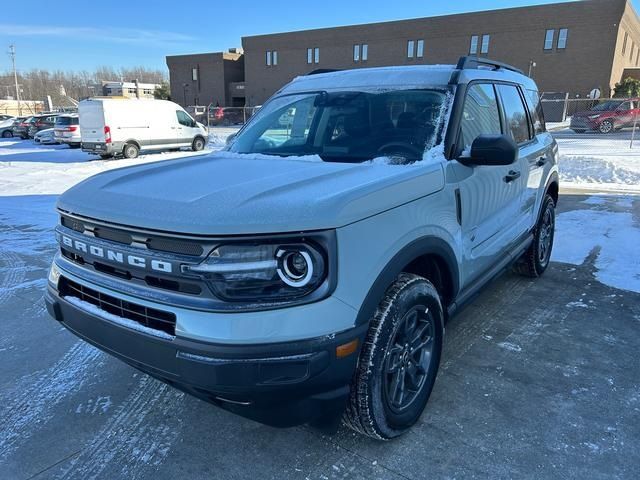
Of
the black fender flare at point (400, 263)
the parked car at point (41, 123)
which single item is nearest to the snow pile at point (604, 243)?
the black fender flare at point (400, 263)

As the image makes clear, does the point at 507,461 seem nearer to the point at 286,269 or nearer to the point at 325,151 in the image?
the point at 286,269

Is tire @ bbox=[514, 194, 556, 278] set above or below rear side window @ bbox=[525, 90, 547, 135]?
below

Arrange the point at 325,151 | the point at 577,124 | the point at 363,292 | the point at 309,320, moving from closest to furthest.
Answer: the point at 309,320 → the point at 363,292 → the point at 325,151 → the point at 577,124

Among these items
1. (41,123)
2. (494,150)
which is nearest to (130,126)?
(41,123)

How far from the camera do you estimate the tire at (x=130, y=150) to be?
1803 cm

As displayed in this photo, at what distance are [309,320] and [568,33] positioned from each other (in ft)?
153

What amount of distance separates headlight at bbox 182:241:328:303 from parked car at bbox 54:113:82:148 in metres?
22.2

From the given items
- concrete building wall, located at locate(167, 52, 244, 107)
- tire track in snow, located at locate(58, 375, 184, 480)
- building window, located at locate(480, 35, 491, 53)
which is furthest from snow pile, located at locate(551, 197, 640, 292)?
concrete building wall, located at locate(167, 52, 244, 107)

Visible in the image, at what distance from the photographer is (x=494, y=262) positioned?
12.1ft

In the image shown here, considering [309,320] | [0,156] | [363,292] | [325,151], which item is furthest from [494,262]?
[0,156]

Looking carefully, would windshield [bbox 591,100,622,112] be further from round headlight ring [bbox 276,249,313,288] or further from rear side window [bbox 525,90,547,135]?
round headlight ring [bbox 276,249,313,288]

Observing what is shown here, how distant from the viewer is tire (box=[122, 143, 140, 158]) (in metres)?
18.0

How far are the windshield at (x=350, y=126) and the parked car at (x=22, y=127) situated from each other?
32234 mm

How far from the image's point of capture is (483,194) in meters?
3.24
